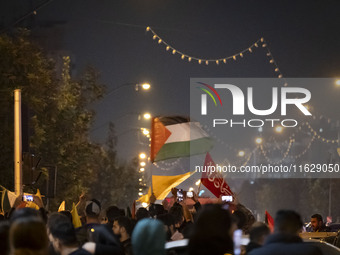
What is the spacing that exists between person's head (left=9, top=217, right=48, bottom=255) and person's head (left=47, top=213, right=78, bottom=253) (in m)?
1.39

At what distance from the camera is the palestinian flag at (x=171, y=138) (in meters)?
26.8

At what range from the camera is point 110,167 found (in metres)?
77.2

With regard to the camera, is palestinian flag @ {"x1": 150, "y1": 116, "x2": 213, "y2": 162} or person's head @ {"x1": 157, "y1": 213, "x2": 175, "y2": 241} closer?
person's head @ {"x1": 157, "y1": 213, "x2": 175, "y2": 241}

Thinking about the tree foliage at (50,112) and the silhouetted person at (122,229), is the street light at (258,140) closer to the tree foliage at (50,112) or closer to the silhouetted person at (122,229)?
the tree foliage at (50,112)

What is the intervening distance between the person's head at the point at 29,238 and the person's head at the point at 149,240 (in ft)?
2.37

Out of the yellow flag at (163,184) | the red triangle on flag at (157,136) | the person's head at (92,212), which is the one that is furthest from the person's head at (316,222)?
the person's head at (92,212)

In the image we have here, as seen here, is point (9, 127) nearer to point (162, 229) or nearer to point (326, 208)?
point (162, 229)

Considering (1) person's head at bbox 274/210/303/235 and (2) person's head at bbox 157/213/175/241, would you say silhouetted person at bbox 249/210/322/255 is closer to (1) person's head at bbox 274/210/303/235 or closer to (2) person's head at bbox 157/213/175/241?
(1) person's head at bbox 274/210/303/235

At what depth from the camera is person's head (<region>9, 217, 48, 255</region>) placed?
8.06 m

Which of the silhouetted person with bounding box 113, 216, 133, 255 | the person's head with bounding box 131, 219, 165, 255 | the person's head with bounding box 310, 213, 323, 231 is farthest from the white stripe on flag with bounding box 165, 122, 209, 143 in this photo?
the person's head with bounding box 131, 219, 165, 255

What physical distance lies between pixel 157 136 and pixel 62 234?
59.1ft

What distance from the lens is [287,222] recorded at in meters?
9.23

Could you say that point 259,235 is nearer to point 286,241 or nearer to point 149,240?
point 286,241

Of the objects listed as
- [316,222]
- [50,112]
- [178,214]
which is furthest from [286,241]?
[50,112]
